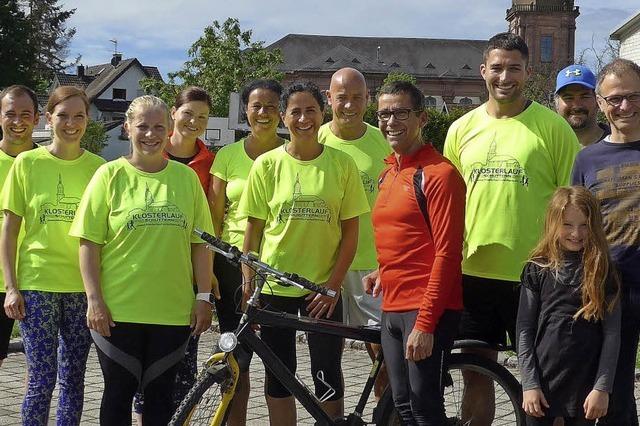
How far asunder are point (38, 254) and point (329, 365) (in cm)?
172

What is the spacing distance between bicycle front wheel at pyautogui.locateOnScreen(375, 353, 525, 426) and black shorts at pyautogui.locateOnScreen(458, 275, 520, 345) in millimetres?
194

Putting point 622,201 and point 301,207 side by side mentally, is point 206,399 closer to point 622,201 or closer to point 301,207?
point 301,207

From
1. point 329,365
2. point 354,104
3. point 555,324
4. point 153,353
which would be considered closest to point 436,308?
point 555,324

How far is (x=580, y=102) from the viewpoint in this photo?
20.3 feet

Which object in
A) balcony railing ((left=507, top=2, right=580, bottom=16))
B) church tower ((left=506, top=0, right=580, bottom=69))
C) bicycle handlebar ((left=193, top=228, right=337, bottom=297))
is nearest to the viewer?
bicycle handlebar ((left=193, top=228, right=337, bottom=297))

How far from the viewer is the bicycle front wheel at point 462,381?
204 inches

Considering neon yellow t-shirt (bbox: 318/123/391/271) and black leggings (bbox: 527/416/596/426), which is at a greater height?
neon yellow t-shirt (bbox: 318/123/391/271)

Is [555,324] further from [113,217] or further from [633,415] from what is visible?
[113,217]

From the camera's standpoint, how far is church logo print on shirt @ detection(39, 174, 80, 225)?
531 centimetres

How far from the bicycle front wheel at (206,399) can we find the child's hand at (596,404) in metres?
1.71

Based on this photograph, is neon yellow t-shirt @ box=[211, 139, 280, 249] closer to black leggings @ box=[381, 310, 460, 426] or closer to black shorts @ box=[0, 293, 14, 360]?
black leggings @ box=[381, 310, 460, 426]

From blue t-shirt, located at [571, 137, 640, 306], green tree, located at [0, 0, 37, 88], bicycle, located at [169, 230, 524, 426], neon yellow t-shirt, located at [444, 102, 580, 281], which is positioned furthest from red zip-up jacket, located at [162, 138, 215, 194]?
green tree, located at [0, 0, 37, 88]

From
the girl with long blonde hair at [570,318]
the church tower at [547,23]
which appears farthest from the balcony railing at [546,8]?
the girl with long blonde hair at [570,318]

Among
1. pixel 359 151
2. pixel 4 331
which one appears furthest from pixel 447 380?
pixel 4 331
